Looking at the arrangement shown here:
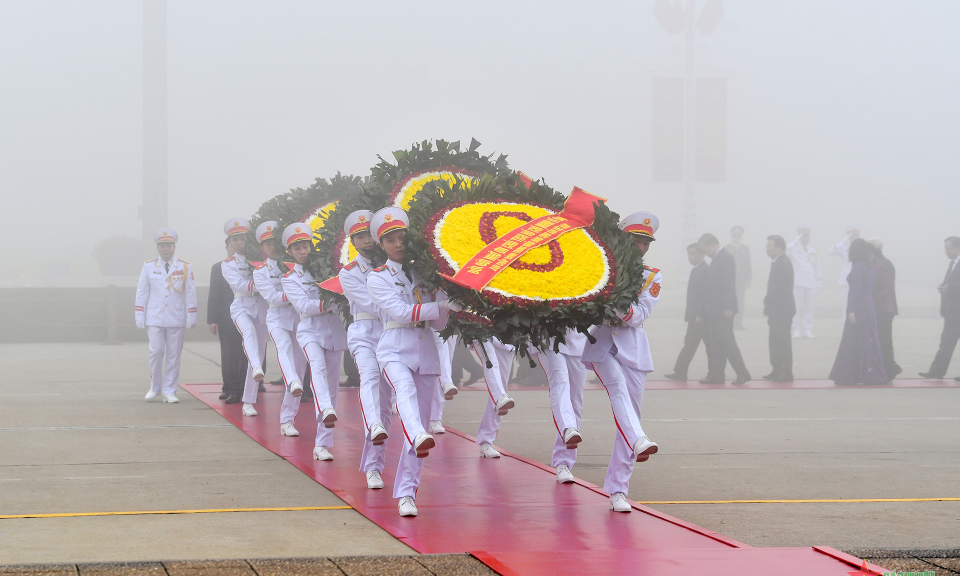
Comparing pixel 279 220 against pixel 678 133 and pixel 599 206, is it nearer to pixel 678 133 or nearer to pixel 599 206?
pixel 599 206

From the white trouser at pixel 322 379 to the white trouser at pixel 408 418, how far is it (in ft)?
6.04

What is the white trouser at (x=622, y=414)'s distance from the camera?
5773mm

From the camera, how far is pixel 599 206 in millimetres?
6090

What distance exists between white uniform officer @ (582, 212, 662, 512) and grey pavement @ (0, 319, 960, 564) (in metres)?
0.43

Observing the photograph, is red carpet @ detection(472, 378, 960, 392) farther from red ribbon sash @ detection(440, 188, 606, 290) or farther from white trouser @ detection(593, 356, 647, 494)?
red ribbon sash @ detection(440, 188, 606, 290)

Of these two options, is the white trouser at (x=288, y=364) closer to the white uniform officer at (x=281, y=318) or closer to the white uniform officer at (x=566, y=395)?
the white uniform officer at (x=281, y=318)

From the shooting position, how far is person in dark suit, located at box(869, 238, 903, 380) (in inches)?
531

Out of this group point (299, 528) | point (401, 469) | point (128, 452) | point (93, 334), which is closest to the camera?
point (299, 528)

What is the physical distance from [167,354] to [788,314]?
8135 mm

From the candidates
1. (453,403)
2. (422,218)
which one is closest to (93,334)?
(453,403)

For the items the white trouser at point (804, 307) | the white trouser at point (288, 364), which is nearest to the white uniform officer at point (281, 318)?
the white trouser at point (288, 364)

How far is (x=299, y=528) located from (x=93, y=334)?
54.9 feet

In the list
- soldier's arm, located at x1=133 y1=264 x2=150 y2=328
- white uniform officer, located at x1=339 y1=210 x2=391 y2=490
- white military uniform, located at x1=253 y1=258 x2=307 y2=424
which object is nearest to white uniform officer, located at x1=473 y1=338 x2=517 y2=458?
white uniform officer, located at x1=339 y1=210 x2=391 y2=490

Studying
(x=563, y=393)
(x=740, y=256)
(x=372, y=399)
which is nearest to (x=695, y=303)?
(x=740, y=256)
